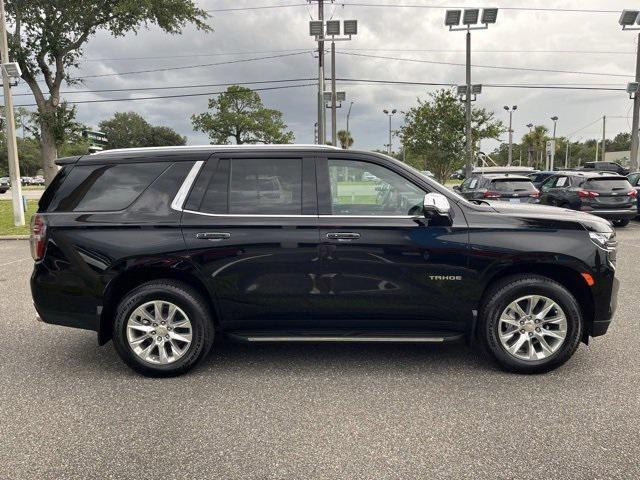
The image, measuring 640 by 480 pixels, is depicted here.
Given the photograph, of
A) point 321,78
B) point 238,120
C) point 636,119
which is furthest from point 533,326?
point 238,120

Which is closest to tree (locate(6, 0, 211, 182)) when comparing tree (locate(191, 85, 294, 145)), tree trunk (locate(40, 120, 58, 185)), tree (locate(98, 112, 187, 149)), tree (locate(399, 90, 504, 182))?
tree trunk (locate(40, 120, 58, 185))

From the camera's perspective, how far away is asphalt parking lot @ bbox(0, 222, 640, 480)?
277 centimetres

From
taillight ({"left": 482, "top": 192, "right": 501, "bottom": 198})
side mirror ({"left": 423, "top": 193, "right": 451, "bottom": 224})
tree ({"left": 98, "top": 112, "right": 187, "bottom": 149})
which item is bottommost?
side mirror ({"left": 423, "top": 193, "right": 451, "bottom": 224})

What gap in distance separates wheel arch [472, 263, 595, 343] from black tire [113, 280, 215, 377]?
2.18m

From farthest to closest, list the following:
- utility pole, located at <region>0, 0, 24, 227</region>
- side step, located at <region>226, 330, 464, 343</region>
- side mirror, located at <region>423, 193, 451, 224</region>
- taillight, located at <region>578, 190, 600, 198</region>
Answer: utility pole, located at <region>0, 0, 24, 227</region>, taillight, located at <region>578, 190, 600, 198</region>, side step, located at <region>226, 330, 464, 343</region>, side mirror, located at <region>423, 193, 451, 224</region>

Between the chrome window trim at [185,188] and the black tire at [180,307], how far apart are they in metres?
0.63

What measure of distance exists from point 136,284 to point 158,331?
446 mm

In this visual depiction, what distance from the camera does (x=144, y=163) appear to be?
4102 millimetres

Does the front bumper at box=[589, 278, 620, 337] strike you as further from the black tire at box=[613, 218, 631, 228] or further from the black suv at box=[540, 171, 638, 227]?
the black tire at box=[613, 218, 631, 228]

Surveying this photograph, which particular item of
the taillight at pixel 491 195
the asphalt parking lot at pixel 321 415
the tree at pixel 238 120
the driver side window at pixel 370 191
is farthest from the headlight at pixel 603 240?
the tree at pixel 238 120

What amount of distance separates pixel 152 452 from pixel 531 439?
228 centimetres

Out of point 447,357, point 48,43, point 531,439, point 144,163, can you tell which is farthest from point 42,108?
point 531,439

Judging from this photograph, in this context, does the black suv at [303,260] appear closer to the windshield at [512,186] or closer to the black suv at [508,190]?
the black suv at [508,190]

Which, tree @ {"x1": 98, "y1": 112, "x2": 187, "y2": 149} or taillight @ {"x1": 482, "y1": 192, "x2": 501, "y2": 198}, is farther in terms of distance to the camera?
tree @ {"x1": 98, "y1": 112, "x2": 187, "y2": 149}
